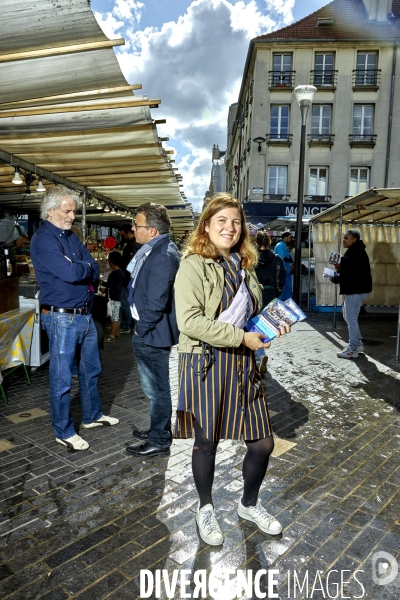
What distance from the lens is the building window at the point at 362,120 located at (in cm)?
2628

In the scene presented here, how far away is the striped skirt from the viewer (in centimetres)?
241

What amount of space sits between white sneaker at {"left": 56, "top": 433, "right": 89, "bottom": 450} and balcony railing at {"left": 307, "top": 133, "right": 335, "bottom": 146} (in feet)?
85.2

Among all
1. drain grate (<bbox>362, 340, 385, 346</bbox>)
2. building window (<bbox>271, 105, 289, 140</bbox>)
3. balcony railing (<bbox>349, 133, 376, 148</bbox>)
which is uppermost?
building window (<bbox>271, 105, 289, 140</bbox>)

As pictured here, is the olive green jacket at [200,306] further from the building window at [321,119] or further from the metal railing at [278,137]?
the building window at [321,119]

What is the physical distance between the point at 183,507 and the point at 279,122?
27058 mm

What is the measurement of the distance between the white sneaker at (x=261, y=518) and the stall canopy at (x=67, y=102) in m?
3.39

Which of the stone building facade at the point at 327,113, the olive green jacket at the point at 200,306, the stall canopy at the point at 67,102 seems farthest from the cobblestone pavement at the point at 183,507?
the stone building facade at the point at 327,113

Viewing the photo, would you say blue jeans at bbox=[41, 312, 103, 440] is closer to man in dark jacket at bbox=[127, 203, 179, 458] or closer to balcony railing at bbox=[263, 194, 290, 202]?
man in dark jacket at bbox=[127, 203, 179, 458]

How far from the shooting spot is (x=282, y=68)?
26484mm

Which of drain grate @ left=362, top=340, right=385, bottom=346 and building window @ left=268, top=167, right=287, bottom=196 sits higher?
building window @ left=268, top=167, right=287, bottom=196

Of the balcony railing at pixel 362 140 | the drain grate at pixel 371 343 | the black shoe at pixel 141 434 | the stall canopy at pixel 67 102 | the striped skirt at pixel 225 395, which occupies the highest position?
the balcony railing at pixel 362 140

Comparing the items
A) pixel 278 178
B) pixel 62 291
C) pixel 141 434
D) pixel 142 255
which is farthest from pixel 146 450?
pixel 278 178

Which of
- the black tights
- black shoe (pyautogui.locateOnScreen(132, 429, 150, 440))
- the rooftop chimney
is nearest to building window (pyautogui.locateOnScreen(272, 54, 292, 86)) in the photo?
the rooftop chimney

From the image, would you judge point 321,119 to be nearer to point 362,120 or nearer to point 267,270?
point 362,120
